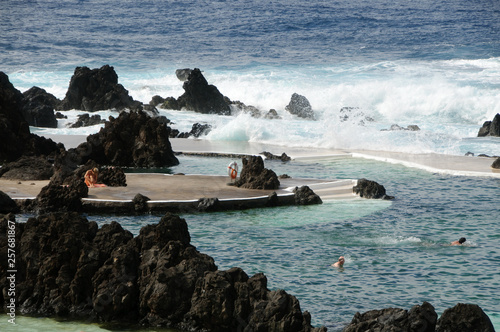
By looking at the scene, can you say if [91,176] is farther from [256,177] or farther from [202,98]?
[202,98]

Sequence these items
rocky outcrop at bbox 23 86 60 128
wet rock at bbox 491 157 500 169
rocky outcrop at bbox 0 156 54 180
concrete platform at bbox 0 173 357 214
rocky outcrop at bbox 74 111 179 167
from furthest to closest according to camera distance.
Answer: rocky outcrop at bbox 23 86 60 128 < rocky outcrop at bbox 74 111 179 167 < wet rock at bbox 491 157 500 169 < rocky outcrop at bbox 0 156 54 180 < concrete platform at bbox 0 173 357 214

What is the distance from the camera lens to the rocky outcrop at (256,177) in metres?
20.5

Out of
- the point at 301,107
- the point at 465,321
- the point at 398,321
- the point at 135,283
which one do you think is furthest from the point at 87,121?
the point at 465,321

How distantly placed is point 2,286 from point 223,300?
11.2 ft

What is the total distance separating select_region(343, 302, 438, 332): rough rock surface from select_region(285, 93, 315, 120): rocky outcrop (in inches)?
1516

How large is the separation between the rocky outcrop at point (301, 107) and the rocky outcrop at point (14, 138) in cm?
2460

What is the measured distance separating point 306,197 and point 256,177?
5.22 feet

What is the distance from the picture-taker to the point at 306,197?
64.4 ft

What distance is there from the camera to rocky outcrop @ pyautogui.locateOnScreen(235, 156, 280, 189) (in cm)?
2053

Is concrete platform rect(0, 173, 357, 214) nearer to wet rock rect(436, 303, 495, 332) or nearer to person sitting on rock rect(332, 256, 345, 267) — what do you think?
person sitting on rock rect(332, 256, 345, 267)

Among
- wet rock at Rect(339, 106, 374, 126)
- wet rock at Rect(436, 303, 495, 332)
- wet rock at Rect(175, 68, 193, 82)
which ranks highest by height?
wet rock at Rect(175, 68, 193, 82)

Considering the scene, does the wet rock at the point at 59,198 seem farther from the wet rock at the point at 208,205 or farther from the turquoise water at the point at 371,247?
the wet rock at the point at 208,205

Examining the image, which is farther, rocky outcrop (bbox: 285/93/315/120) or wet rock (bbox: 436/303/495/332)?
rocky outcrop (bbox: 285/93/315/120)

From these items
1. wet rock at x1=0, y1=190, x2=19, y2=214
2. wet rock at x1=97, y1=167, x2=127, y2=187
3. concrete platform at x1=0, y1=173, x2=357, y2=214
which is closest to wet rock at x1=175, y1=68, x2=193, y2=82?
concrete platform at x1=0, y1=173, x2=357, y2=214
